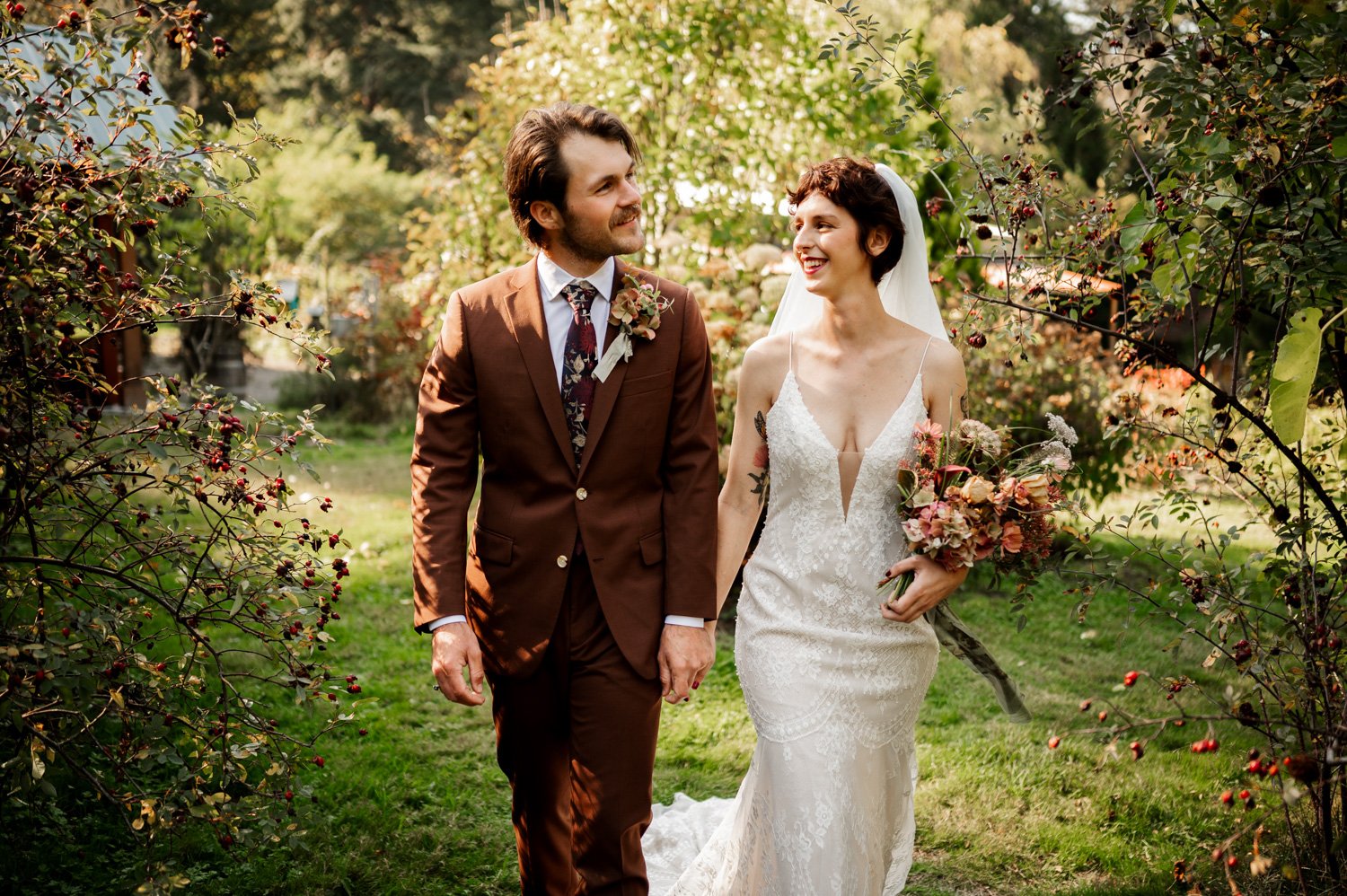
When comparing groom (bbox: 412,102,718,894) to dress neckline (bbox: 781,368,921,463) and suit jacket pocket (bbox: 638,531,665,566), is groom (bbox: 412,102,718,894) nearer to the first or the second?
suit jacket pocket (bbox: 638,531,665,566)

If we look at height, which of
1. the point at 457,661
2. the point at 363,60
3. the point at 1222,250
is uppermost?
the point at 363,60

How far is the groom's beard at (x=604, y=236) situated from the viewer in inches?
118

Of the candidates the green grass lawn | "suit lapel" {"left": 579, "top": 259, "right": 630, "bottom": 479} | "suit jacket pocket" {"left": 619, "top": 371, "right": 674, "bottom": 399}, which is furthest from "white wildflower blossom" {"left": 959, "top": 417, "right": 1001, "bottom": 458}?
"suit lapel" {"left": 579, "top": 259, "right": 630, "bottom": 479}

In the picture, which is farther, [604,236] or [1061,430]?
[1061,430]

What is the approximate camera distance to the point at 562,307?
3.09m

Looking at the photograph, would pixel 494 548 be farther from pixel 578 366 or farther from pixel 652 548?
pixel 578 366

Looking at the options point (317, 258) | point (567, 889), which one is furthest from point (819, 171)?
point (317, 258)

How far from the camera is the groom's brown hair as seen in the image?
3.00m

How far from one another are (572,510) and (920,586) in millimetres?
1007

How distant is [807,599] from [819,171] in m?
1.31

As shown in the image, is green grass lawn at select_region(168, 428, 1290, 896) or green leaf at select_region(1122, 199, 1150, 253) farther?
green grass lawn at select_region(168, 428, 1290, 896)

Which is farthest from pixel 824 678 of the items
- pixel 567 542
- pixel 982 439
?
pixel 567 542

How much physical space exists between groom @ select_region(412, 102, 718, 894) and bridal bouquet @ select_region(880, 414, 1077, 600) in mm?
612

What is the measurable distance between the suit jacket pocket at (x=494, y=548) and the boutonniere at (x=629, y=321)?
1.60 ft
